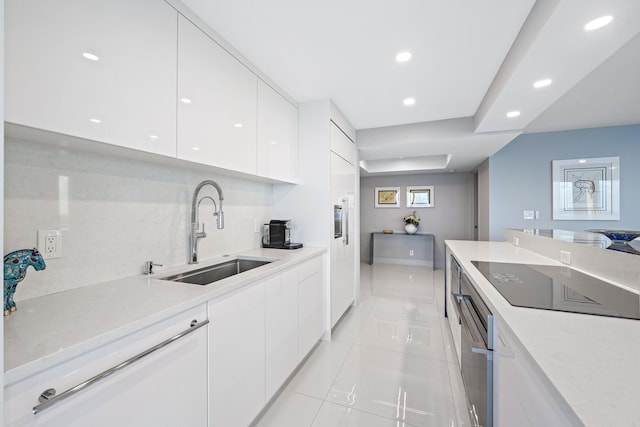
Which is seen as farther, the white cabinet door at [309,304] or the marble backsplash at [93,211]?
the white cabinet door at [309,304]

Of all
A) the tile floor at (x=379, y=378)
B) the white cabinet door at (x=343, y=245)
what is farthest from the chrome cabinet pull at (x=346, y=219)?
the tile floor at (x=379, y=378)

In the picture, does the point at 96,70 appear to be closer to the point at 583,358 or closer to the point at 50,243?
the point at 50,243

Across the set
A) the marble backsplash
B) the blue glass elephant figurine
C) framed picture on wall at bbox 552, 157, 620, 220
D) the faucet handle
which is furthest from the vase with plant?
the blue glass elephant figurine

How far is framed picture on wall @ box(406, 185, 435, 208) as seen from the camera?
19.2ft

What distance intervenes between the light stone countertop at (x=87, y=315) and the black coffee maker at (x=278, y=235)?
1.01 m

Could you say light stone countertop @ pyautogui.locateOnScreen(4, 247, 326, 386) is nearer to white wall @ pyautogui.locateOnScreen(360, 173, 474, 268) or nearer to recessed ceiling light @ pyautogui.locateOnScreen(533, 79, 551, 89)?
recessed ceiling light @ pyautogui.locateOnScreen(533, 79, 551, 89)

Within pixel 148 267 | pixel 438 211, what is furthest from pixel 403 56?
pixel 438 211

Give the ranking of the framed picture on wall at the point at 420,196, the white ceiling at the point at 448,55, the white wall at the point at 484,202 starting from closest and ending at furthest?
the white ceiling at the point at 448,55 < the white wall at the point at 484,202 < the framed picture on wall at the point at 420,196

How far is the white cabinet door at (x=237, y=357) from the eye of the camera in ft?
3.83

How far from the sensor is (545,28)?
1282 millimetres

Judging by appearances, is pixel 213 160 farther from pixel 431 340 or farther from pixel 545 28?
pixel 431 340

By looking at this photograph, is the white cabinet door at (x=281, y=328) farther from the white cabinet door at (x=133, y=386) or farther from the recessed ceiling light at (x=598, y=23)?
the recessed ceiling light at (x=598, y=23)

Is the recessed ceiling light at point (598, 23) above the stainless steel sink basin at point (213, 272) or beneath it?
above

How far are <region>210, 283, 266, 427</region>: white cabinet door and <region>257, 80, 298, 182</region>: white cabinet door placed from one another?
1.05 meters
